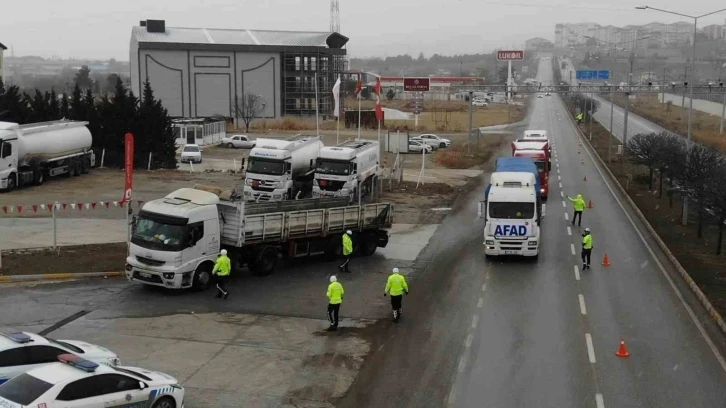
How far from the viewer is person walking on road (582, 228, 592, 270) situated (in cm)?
2716

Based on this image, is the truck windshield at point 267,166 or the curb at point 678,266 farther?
the truck windshield at point 267,166

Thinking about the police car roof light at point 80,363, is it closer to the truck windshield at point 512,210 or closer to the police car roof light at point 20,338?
the police car roof light at point 20,338

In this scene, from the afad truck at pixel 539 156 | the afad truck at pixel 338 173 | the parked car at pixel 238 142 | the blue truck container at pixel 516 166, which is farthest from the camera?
the parked car at pixel 238 142

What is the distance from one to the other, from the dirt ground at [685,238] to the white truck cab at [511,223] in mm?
5080

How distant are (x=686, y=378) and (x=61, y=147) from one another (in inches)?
1434

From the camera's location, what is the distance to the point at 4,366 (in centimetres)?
1372

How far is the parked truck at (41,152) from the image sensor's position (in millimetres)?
40250

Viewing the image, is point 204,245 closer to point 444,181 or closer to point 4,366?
point 4,366

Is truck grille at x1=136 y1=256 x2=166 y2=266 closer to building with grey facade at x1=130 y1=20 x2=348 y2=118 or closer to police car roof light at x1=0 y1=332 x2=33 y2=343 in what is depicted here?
police car roof light at x1=0 y1=332 x2=33 y2=343

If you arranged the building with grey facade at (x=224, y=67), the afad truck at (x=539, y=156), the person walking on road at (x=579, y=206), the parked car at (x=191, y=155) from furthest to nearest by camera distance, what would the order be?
the building with grey facade at (x=224, y=67) → the parked car at (x=191, y=155) → the afad truck at (x=539, y=156) → the person walking on road at (x=579, y=206)

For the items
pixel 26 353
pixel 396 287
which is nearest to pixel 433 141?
pixel 396 287

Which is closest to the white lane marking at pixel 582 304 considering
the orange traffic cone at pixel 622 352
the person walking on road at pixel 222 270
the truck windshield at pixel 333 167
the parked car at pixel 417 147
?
the orange traffic cone at pixel 622 352

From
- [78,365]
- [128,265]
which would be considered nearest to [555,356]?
[78,365]

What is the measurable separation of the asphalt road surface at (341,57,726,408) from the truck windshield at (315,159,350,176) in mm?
7191
